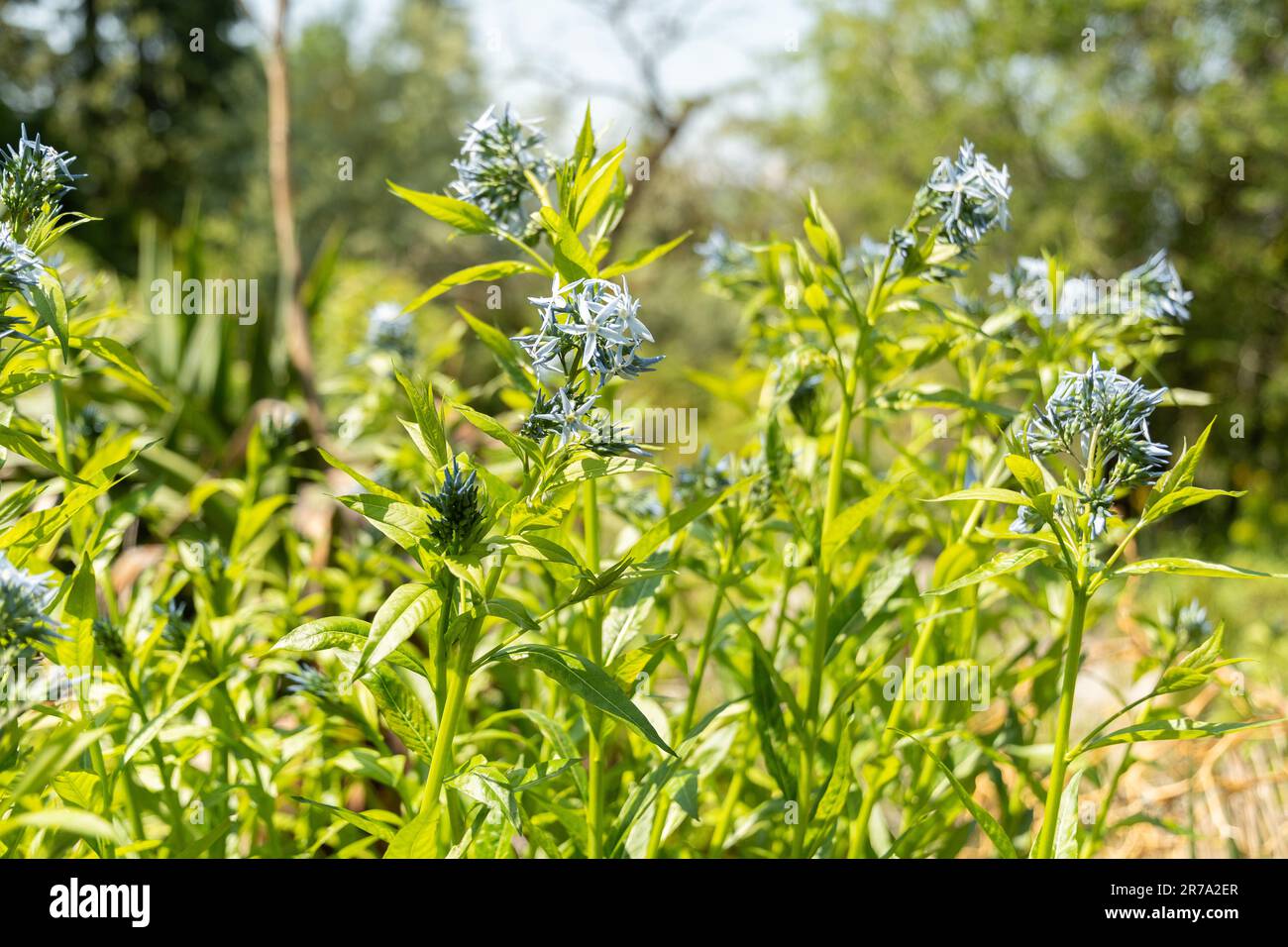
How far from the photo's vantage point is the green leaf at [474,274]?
3.44ft

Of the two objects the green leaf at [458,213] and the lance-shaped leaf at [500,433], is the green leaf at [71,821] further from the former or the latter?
the green leaf at [458,213]

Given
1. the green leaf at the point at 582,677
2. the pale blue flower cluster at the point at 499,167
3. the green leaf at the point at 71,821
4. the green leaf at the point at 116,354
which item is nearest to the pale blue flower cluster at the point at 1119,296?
the pale blue flower cluster at the point at 499,167

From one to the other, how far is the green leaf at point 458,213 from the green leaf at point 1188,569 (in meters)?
0.74

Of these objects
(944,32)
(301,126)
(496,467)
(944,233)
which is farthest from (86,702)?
(301,126)

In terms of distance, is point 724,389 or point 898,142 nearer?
point 724,389

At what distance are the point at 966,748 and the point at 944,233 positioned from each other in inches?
30.2

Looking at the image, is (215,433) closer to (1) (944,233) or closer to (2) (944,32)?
(1) (944,233)

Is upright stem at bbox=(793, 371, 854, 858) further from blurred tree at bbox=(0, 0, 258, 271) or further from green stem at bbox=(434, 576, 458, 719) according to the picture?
blurred tree at bbox=(0, 0, 258, 271)

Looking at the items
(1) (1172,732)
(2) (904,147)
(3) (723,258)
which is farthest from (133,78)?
(1) (1172,732)

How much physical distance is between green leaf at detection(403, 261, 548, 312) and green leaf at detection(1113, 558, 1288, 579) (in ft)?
2.17

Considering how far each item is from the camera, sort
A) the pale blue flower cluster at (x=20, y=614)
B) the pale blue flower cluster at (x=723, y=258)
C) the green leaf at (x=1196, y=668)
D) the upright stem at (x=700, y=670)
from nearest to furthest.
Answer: the pale blue flower cluster at (x=20, y=614) < the green leaf at (x=1196, y=668) < the upright stem at (x=700, y=670) < the pale blue flower cluster at (x=723, y=258)

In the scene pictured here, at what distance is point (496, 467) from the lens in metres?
1.53

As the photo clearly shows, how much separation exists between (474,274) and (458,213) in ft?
0.33
